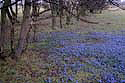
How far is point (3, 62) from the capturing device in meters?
6.41

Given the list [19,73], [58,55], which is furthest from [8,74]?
[58,55]

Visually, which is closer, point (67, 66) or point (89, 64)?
point (67, 66)

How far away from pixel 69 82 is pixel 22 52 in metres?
2.88

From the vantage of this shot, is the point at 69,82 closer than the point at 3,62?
Yes

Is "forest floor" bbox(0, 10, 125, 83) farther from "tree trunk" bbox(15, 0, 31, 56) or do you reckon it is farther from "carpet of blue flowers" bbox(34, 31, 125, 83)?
"tree trunk" bbox(15, 0, 31, 56)

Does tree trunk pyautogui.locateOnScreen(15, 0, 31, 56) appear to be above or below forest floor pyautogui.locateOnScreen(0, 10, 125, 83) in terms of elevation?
above

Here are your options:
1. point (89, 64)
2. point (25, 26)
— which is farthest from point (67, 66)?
point (25, 26)

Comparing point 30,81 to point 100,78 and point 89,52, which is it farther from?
point 89,52

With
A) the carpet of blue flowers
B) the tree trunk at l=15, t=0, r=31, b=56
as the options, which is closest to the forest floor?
the carpet of blue flowers

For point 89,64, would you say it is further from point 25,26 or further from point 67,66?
point 25,26

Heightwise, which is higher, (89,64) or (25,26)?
(25,26)

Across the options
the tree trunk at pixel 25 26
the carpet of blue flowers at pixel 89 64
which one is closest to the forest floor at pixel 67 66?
the carpet of blue flowers at pixel 89 64

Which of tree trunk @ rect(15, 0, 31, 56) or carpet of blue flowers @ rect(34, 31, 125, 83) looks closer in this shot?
carpet of blue flowers @ rect(34, 31, 125, 83)

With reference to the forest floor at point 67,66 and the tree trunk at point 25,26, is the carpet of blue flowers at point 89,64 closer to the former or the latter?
the forest floor at point 67,66
